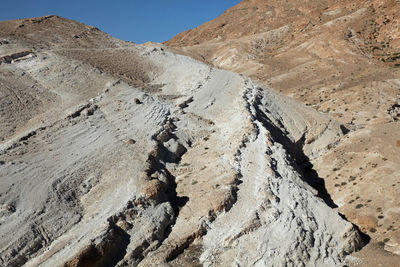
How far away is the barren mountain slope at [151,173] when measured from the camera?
1552cm

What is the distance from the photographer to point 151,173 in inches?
770

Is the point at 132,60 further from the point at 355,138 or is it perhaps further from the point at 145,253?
the point at 145,253

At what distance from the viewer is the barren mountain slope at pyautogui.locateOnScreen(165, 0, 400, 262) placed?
23.1 metres

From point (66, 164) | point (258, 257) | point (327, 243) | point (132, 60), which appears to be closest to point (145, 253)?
point (258, 257)

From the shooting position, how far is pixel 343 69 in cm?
5112

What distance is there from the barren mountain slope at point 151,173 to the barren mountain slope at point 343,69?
234 centimetres

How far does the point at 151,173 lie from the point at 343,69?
39.7 m

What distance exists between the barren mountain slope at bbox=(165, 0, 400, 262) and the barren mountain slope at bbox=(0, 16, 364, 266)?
2.34m

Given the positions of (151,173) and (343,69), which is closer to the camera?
(151,173)

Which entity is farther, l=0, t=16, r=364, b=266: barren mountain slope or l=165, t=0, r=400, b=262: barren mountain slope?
l=165, t=0, r=400, b=262: barren mountain slope

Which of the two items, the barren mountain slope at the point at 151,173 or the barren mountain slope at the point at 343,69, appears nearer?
the barren mountain slope at the point at 151,173

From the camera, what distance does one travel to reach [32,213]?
51.6ft

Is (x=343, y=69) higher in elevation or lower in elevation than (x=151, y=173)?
lower

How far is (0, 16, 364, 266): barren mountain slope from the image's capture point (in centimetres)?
1552
